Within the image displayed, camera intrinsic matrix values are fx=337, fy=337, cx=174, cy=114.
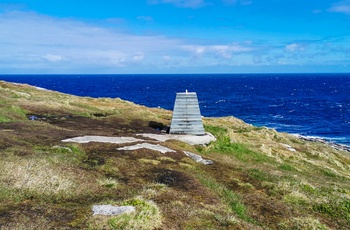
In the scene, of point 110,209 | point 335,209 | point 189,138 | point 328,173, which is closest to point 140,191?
point 110,209

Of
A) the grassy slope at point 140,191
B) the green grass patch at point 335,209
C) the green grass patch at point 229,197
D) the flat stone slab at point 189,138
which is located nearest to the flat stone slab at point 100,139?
the grassy slope at point 140,191

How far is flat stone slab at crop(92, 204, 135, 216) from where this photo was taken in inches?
452

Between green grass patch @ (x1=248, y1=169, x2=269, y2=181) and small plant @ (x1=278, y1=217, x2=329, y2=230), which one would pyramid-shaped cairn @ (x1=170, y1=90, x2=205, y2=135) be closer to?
green grass patch @ (x1=248, y1=169, x2=269, y2=181)

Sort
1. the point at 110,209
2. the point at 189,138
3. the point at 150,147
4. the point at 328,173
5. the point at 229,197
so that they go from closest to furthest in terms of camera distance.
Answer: the point at 110,209 → the point at 229,197 → the point at 150,147 → the point at 328,173 → the point at 189,138

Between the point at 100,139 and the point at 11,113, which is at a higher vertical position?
the point at 11,113

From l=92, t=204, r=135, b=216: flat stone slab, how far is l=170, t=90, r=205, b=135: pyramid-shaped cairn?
2170 cm

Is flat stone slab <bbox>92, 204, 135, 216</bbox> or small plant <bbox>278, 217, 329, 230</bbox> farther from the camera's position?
small plant <bbox>278, 217, 329, 230</bbox>

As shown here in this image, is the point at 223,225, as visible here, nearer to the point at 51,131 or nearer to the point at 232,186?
the point at 232,186

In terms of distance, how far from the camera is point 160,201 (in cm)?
1356

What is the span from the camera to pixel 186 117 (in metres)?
33.7

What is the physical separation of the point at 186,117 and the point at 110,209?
22409 mm

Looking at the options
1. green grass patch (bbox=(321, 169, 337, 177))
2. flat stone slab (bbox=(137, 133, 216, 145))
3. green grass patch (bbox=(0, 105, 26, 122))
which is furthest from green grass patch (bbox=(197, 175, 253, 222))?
green grass patch (bbox=(0, 105, 26, 122))

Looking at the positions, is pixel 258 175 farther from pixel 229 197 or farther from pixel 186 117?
pixel 186 117

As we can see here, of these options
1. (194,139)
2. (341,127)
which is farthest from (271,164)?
(341,127)
